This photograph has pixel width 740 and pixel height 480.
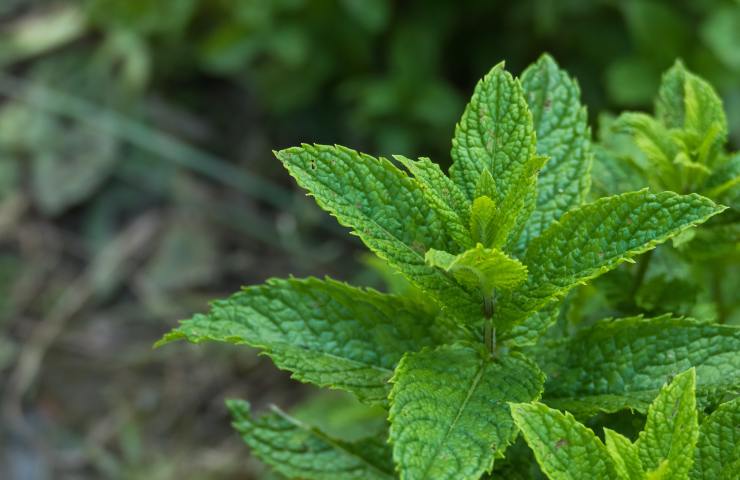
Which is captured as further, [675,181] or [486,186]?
[675,181]

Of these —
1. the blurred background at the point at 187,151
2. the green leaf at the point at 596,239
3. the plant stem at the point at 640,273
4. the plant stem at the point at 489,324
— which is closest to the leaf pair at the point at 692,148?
the plant stem at the point at 640,273

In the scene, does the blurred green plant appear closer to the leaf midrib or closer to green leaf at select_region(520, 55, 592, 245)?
green leaf at select_region(520, 55, 592, 245)

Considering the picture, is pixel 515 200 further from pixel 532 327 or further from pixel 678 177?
pixel 678 177

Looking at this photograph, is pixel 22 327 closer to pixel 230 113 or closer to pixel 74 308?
pixel 74 308

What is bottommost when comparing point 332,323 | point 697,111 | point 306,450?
point 306,450

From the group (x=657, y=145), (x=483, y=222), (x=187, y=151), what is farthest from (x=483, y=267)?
(x=187, y=151)

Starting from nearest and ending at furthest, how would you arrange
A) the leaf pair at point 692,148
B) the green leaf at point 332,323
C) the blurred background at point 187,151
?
the green leaf at point 332,323
the leaf pair at point 692,148
the blurred background at point 187,151

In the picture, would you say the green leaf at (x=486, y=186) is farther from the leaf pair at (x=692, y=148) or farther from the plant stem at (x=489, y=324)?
the leaf pair at (x=692, y=148)

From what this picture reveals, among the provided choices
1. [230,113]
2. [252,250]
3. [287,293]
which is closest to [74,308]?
[252,250]
